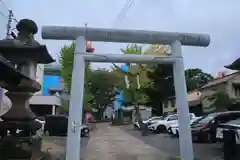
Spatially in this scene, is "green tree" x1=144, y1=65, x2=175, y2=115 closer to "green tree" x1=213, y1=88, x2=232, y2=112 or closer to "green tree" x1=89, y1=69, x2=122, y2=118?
"green tree" x1=213, y1=88, x2=232, y2=112

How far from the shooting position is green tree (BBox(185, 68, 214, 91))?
58.5 m

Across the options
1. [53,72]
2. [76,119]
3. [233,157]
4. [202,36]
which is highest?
[53,72]

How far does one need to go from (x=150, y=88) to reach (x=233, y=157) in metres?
26.7

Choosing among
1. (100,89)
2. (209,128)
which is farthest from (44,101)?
(209,128)

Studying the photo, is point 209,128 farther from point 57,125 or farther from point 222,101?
point 222,101

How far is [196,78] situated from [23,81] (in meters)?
56.0

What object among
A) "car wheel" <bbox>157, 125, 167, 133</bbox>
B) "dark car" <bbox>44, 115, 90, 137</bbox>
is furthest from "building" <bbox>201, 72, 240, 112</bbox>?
"dark car" <bbox>44, 115, 90, 137</bbox>

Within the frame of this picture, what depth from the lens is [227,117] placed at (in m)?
17.4

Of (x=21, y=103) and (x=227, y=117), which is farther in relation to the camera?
(x=227, y=117)

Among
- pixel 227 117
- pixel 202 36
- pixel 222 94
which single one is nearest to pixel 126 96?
pixel 222 94

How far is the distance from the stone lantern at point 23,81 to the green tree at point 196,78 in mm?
48025

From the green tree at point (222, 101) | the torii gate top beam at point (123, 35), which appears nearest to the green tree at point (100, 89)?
the green tree at point (222, 101)

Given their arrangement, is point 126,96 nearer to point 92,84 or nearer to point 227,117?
point 92,84

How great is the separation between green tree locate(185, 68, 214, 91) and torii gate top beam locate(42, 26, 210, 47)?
4657cm
